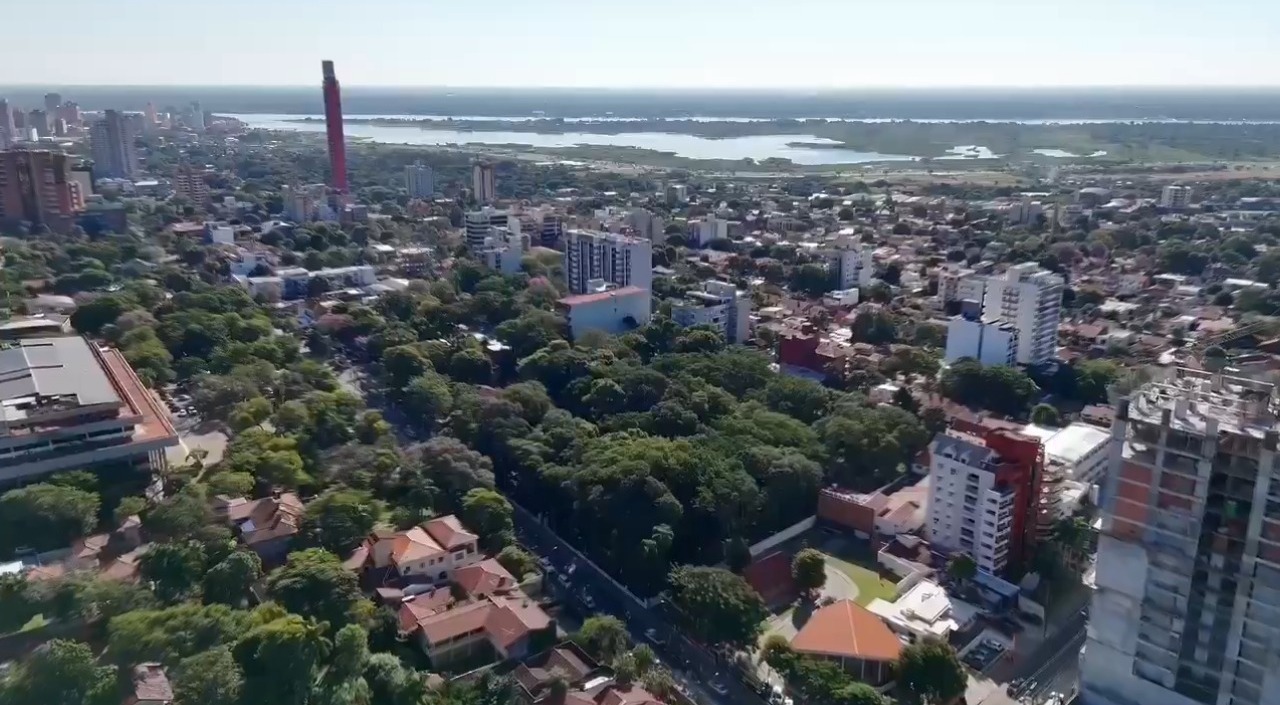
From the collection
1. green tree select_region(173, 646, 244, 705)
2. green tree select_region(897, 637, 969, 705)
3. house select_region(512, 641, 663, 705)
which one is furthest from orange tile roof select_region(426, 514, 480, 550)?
green tree select_region(897, 637, 969, 705)

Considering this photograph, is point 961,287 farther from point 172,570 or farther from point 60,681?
point 60,681

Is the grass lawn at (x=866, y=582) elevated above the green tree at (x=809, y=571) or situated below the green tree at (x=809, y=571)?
below

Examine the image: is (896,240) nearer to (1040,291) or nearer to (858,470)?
(1040,291)

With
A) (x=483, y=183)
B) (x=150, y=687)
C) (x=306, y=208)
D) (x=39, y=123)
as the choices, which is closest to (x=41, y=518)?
(x=150, y=687)

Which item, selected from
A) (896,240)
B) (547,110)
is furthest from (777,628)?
(547,110)

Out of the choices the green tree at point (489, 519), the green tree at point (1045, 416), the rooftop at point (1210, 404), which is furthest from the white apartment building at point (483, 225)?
the rooftop at point (1210, 404)

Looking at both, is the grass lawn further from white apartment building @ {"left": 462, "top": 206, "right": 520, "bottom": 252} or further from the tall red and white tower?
the tall red and white tower

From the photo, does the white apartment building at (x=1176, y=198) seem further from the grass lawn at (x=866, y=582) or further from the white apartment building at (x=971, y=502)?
the grass lawn at (x=866, y=582)
